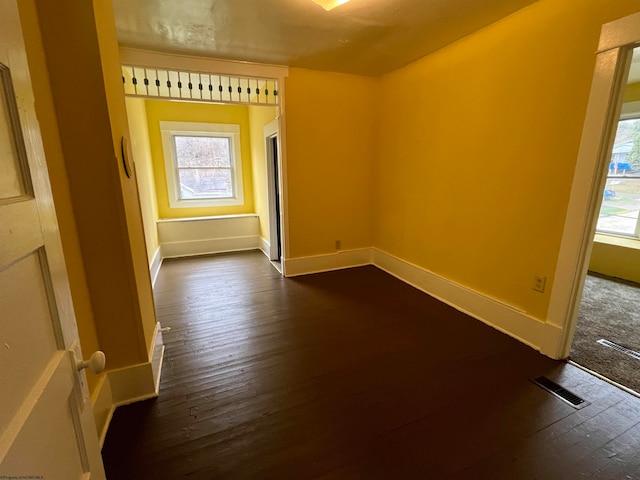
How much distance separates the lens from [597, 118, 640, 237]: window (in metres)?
3.79

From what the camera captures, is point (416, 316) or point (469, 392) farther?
point (416, 316)

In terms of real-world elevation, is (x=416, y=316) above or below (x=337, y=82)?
below

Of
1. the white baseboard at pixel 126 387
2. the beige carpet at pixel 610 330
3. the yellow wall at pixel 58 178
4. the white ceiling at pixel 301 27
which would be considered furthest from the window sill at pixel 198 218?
the beige carpet at pixel 610 330

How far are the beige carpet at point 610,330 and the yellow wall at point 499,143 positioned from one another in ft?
1.46

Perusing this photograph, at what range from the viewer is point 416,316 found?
8.98 feet

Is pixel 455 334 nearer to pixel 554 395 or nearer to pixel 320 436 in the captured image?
pixel 554 395

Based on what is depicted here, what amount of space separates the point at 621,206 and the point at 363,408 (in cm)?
454

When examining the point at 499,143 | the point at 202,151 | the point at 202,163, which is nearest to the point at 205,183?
the point at 202,163

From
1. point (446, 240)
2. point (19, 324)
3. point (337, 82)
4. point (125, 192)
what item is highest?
point (337, 82)

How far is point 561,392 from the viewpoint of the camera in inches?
70.5

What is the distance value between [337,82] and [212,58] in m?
1.38

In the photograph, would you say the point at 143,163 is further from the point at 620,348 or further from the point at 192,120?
the point at 620,348

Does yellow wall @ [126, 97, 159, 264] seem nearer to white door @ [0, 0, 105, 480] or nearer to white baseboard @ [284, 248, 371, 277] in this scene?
white baseboard @ [284, 248, 371, 277]

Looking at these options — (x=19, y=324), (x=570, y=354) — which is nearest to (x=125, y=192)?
(x=19, y=324)
